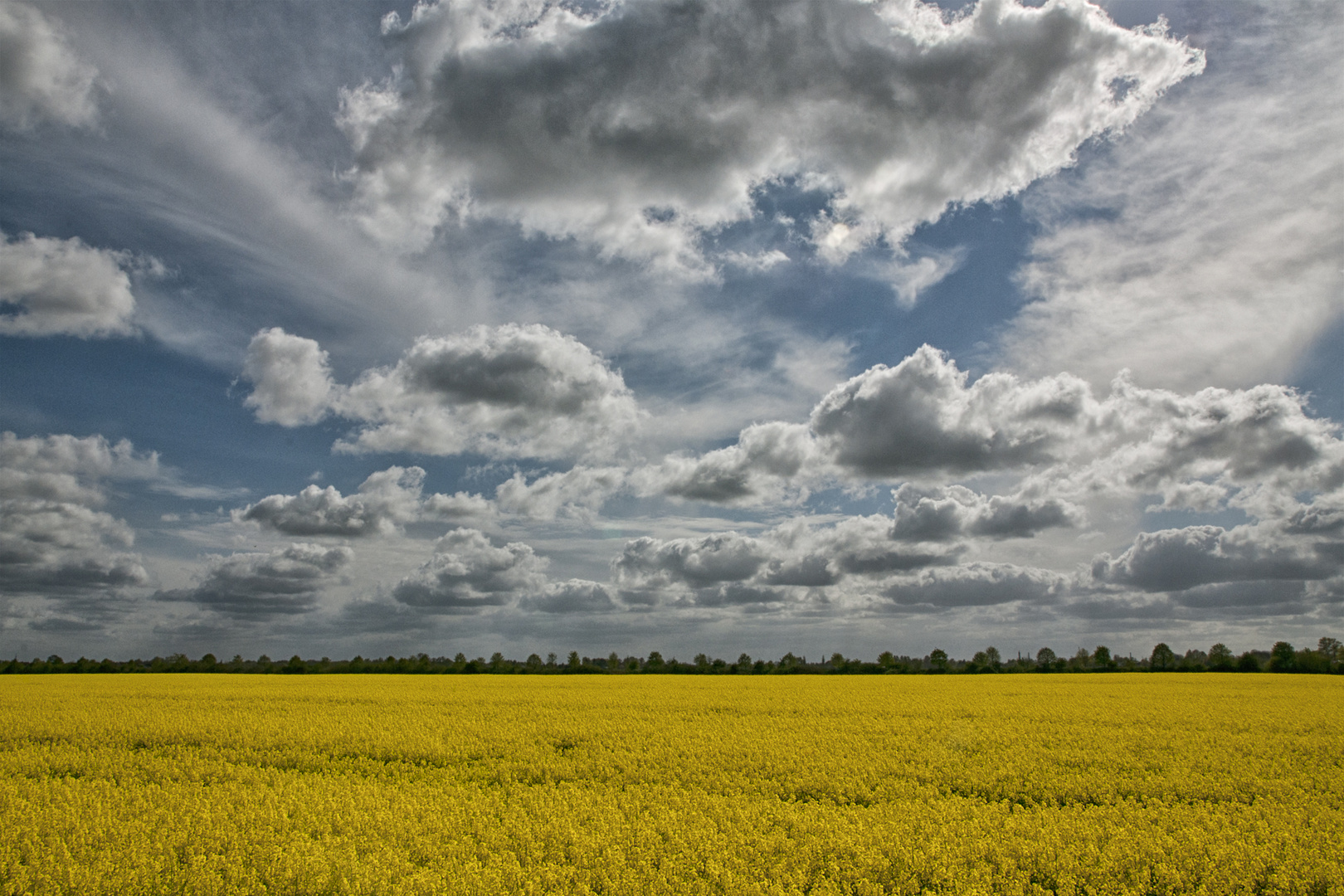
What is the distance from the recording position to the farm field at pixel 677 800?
1111 cm

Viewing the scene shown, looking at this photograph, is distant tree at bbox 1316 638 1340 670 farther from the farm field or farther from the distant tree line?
the farm field

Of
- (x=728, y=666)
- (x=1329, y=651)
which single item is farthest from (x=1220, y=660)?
(x=728, y=666)

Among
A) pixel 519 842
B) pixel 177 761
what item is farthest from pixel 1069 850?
pixel 177 761

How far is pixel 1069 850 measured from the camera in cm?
1213

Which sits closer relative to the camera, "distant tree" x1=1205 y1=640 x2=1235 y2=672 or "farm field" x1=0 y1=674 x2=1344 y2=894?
"farm field" x1=0 y1=674 x2=1344 y2=894

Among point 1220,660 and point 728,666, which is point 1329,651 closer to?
point 1220,660

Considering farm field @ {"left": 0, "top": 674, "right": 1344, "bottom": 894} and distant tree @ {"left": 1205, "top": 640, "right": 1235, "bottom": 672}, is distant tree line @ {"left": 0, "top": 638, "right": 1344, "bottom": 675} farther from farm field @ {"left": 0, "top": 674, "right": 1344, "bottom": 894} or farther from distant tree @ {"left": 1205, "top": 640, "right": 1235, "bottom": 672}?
farm field @ {"left": 0, "top": 674, "right": 1344, "bottom": 894}

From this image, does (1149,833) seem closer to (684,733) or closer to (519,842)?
(519,842)

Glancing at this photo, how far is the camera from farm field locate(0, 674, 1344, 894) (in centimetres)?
1111

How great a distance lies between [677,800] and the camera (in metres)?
15.1

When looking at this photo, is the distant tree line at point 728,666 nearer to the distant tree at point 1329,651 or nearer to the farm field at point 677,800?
the distant tree at point 1329,651

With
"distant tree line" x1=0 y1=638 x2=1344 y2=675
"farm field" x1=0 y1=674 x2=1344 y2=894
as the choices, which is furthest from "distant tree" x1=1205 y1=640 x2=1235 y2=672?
"farm field" x1=0 y1=674 x2=1344 y2=894

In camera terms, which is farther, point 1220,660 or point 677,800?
point 1220,660

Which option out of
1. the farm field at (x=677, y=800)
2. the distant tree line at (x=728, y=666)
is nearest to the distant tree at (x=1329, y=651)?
the distant tree line at (x=728, y=666)
